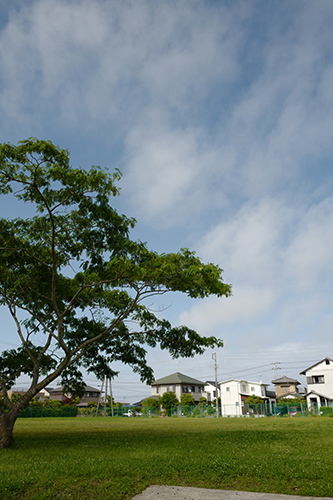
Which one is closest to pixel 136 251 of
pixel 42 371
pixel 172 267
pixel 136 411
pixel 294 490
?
pixel 172 267

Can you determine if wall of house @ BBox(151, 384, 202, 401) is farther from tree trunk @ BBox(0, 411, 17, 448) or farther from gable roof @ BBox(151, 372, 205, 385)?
tree trunk @ BBox(0, 411, 17, 448)

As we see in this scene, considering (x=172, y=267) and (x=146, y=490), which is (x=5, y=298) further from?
(x=146, y=490)

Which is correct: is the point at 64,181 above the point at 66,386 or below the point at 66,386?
above

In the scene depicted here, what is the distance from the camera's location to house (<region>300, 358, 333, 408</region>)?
63.2m

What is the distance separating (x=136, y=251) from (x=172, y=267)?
1896 millimetres

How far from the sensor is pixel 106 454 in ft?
34.8

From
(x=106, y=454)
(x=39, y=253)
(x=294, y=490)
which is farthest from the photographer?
(x=39, y=253)

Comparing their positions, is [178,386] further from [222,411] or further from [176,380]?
[222,411]

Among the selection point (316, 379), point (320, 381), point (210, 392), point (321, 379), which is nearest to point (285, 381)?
point (316, 379)

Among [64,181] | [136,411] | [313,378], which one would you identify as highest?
[64,181]

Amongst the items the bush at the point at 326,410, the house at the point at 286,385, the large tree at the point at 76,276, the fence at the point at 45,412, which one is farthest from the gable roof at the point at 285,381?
the large tree at the point at 76,276

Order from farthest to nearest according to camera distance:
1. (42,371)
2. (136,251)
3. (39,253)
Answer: (42,371)
(39,253)
(136,251)

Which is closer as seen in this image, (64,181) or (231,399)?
(64,181)

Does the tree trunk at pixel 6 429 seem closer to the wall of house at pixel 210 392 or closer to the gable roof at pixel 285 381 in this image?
the gable roof at pixel 285 381
